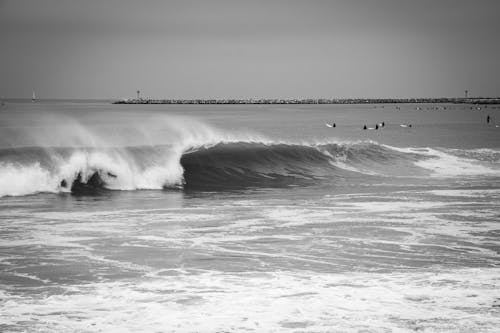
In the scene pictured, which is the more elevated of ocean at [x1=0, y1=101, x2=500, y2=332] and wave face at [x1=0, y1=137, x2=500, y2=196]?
wave face at [x1=0, y1=137, x2=500, y2=196]

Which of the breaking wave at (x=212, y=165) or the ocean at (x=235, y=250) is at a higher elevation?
the breaking wave at (x=212, y=165)

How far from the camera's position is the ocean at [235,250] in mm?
8711

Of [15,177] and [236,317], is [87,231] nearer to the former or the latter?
[236,317]

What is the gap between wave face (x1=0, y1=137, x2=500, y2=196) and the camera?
23.6m

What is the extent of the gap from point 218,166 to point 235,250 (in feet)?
56.8

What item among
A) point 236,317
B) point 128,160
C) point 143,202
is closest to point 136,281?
point 236,317

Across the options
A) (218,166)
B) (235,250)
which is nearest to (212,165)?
(218,166)

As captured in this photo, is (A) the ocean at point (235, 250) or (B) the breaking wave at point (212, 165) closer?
(A) the ocean at point (235, 250)

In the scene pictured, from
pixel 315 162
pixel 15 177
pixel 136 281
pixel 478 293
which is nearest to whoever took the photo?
pixel 478 293

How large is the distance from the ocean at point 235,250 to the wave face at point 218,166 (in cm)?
13

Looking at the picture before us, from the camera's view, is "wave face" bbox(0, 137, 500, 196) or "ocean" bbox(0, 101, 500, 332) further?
"wave face" bbox(0, 137, 500, 196)

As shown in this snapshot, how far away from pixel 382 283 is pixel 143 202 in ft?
35.7

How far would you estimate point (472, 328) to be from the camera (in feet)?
26.7

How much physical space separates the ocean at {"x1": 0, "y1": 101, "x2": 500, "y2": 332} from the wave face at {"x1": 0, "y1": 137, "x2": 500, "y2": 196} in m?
0.13
